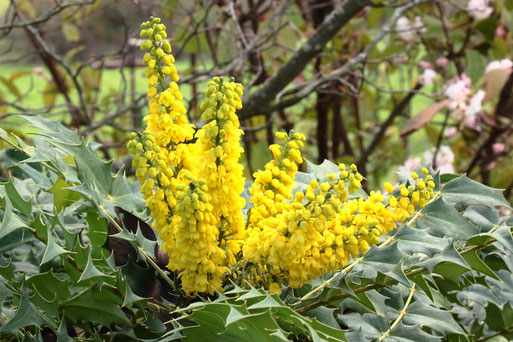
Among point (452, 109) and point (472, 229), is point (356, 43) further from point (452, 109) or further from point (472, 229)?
point (472, 229)

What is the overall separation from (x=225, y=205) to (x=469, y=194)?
352mm

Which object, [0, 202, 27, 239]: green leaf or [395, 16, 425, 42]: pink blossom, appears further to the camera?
[395, 16, 425, 42]: pink blossom

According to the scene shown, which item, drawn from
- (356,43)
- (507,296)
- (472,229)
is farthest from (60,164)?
(356,43)

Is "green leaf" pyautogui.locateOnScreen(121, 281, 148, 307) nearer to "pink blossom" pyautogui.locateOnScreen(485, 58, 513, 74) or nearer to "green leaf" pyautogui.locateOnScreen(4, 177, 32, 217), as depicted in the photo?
"green leaf" pyautogui.locateOnScreen(4, 177, 32, 217)

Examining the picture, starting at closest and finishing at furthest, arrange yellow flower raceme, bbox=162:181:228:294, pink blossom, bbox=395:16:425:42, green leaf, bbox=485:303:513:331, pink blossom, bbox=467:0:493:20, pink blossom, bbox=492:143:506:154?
yellow flower raceme, bbox=162:181:228:294
green leaf, bbox=485:303:513:331
pink blossom, bbox=467:0:493:20
pink blossom, bbox=395:16:425:42
pink blossom, bbox=492:143:506:154

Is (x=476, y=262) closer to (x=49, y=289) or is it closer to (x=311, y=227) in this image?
(x=311, y=227)

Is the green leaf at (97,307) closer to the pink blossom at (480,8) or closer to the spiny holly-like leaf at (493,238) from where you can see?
the spiny holly-like leaf at (493,238)

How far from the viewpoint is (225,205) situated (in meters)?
0.59

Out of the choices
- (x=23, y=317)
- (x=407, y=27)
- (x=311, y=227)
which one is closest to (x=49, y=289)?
(x=23, y=317)

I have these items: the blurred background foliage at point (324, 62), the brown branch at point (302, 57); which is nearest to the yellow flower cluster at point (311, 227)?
the brown branch at point (302, 57)

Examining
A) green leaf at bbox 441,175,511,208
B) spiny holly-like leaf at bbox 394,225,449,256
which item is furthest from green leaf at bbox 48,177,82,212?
green leaf at bbox 441,175,511,208

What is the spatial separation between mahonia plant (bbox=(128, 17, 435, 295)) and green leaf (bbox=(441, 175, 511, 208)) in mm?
159

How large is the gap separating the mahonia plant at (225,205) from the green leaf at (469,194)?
0.52 ft

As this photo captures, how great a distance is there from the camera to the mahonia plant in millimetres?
559
